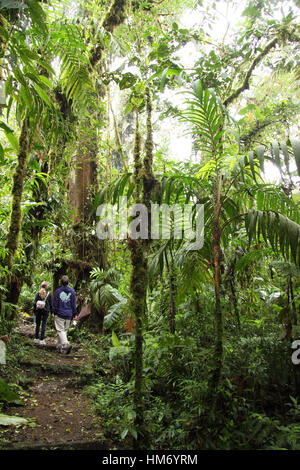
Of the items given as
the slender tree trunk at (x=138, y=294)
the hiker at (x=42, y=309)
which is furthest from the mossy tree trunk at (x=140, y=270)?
the hiker at (x=42, y=309)

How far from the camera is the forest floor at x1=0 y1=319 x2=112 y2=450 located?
3.25 metres

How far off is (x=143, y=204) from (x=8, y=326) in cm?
316

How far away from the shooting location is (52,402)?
436cm

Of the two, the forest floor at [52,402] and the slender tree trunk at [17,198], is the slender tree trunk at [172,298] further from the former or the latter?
the slender tree trunk at [17,198]

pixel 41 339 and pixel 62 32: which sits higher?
pixel 62 32

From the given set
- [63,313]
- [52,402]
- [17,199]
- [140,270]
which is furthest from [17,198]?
[63,313]

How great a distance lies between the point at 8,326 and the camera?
4777 mm

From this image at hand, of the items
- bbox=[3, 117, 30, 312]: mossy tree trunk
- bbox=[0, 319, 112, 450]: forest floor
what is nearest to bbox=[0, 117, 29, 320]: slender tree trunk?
bbox=[3, 117, 30, 312]: mossy tree trunk

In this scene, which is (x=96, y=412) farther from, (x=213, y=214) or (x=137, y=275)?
(x=213, y=214)

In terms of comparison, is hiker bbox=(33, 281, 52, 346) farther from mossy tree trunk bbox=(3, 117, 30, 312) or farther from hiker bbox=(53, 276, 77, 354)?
mossy tree trunk bbox=(3, 117, 30, 312)

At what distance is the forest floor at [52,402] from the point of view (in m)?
3.25

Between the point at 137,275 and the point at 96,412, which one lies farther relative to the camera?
the point at 96,412
